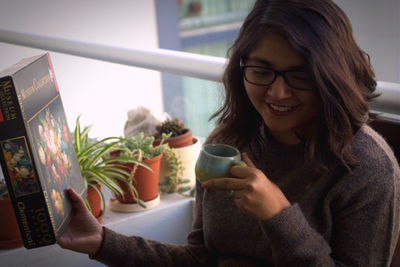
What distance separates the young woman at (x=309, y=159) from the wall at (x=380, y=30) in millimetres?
5257

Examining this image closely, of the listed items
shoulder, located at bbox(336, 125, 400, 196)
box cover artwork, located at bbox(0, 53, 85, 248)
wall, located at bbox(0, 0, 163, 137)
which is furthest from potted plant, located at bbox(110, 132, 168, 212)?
wall, located at bbox(0, 0, 163, 137)

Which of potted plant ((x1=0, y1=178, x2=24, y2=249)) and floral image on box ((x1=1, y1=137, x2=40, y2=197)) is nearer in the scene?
floral image on box ((x1=1, y1=137, x2=40, y2=197))

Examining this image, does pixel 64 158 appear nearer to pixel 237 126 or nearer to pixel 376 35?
pixel 237 126

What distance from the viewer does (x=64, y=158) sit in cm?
119

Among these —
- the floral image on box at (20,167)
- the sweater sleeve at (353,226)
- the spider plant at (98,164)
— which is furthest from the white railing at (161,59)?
the floral image on box at (20,167)

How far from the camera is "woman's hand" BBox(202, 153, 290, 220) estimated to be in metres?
0.99

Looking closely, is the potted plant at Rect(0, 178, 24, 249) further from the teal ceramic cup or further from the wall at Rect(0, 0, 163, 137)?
the wall at Rect(0, 0, 163, 137)

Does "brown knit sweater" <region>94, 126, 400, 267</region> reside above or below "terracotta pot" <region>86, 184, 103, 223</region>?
above

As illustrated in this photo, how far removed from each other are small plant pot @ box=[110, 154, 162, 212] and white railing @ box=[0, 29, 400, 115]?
13.3 inches

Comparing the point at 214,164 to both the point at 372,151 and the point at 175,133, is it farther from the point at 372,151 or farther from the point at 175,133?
the point at 175,133

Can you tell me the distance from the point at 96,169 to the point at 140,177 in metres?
0.20

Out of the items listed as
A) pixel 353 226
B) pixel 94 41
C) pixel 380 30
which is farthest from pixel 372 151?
pixel 380 30

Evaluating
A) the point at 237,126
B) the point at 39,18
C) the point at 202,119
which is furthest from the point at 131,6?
the point at 237,126

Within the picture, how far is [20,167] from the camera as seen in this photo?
0.98 metres
